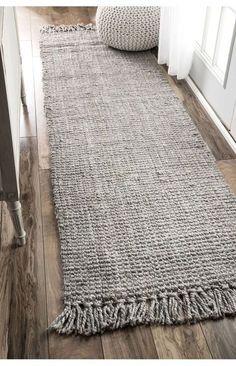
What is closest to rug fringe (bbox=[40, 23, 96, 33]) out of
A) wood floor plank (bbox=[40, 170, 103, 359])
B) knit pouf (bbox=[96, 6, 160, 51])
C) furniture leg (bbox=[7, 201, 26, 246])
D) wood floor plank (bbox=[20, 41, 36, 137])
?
wood floor plank (bbox=[20, 41, 36, 137])

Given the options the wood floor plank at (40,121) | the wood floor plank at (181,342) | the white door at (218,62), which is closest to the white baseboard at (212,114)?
the white door at (218,62)

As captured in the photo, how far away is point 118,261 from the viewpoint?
1.24 m

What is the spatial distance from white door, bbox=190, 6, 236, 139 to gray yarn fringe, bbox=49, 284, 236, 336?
0.76 meters

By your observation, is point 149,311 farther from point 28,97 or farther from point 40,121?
point 28,97

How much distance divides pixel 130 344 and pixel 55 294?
242 mm

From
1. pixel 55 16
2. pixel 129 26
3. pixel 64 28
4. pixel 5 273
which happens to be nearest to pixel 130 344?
pixel 5 273

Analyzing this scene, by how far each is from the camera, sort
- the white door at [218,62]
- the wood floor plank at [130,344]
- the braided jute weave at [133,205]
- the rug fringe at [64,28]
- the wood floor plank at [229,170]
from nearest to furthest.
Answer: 1. the wood floor plank at [130,344]
2. the braided jute weave at [133,205]
3. the wood floor plank at [229,170]
4. the white door at [218,62]
5. the rug fringe at [64,28]

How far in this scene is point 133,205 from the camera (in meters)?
1.41

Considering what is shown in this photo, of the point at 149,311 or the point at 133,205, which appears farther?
the point at 133,205

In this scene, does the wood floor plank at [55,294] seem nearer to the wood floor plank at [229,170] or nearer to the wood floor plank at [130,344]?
the wood floor plank at [130,344]

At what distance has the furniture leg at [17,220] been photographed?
118cm
